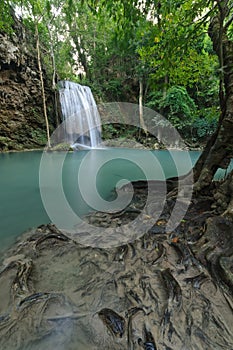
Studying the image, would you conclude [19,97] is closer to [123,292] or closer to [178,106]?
[178,106]

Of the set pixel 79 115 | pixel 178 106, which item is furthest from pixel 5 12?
pixel 178 106

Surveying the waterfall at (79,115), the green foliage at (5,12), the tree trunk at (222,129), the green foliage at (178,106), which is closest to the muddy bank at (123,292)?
the tree trunk at (222,129)

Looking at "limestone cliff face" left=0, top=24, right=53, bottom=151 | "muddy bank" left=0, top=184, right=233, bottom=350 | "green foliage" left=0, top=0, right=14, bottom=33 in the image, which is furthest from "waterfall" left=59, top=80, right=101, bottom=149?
"muddy bank" left=0, top=184, right=233, bottom=350

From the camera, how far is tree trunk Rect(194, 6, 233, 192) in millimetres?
2830

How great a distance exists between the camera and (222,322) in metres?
1.34

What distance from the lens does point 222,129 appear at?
2941mm

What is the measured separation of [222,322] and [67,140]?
15.4m

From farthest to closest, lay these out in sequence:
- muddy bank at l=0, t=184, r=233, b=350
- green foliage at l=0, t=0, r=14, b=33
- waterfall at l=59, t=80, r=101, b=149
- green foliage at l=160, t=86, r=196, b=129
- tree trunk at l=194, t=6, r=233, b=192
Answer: waterfall at l=59, t=80, r=101, b=149, green foliage at l=160, t=86, r=196, b=129, green foliage at l=0, t=0, r=14, b=33, tree trunk at l=194, t=6, r=233, b=192, muddy bank at l=0, t=184, r=233, b=350

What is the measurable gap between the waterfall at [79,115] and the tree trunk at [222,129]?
12200 millimetres

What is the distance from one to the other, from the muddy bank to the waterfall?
12.9 m

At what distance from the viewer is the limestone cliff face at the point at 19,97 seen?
11460 mm

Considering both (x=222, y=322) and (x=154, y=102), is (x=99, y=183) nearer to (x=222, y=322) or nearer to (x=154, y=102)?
(x=222, y=322)

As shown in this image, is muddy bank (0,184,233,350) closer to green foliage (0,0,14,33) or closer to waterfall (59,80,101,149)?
green foliage (0,0,14,33)

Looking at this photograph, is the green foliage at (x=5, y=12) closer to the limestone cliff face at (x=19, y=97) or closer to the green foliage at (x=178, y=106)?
the limestone cliff face at (x=19, y=97)
